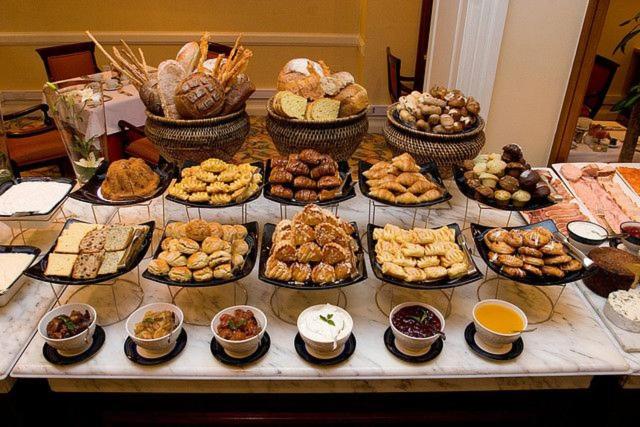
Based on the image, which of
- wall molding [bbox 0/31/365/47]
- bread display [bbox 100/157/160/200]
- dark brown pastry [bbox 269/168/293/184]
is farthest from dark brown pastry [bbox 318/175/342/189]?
wall molding [bbox 0/31/365/47]

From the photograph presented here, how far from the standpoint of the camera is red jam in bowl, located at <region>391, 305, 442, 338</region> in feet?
4.56

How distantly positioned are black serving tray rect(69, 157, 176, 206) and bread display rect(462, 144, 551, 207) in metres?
1.06

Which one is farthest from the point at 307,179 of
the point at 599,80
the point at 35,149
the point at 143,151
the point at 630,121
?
the point at 35,149

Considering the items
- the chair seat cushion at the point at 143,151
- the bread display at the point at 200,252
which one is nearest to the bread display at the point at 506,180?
the bread display at the point at 200,252

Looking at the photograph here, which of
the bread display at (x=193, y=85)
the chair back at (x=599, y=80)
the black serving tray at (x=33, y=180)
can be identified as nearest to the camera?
the black serving tray at (x=33, y=180)

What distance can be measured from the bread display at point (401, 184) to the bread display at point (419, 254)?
0.11 metres

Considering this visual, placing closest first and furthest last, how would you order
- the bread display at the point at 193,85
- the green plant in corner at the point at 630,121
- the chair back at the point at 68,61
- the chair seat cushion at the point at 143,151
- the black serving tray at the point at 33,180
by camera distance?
the black serving tray at the point at 33,180, the bread display at the point at 193,85, the green plant in corner at the point at 630,121, the chair seat cushion at the point at 143,151, the chair back at the point at 68,61

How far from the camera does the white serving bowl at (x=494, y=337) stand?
1368 mm

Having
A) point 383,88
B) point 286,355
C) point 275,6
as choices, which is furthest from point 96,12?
point 286,355

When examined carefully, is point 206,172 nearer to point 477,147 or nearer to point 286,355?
point 286,355

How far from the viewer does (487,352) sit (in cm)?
140

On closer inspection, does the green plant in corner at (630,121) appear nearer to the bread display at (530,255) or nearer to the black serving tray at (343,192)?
the bread display at (530,255)

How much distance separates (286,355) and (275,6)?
4.41m

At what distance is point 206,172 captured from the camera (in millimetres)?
1744
